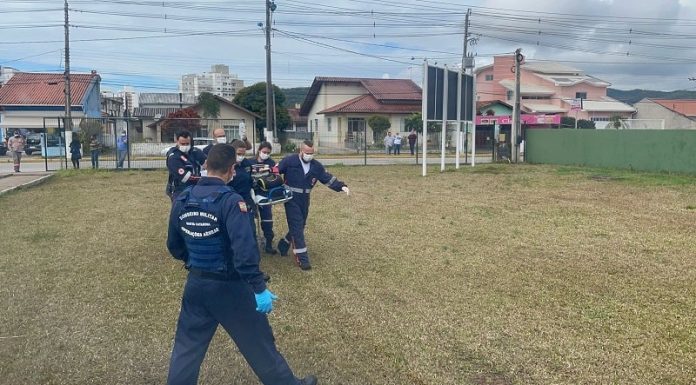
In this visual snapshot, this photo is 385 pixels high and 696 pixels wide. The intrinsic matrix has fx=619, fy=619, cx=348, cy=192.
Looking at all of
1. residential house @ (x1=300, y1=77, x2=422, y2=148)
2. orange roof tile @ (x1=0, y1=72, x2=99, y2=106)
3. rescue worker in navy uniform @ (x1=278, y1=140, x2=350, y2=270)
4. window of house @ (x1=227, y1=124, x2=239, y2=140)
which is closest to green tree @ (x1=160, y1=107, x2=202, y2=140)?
window of house @ (x1=227, y1=124, x2=239, y2=140)

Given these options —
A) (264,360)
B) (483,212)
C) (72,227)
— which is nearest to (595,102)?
(483,212)

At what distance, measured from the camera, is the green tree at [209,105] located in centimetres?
4709

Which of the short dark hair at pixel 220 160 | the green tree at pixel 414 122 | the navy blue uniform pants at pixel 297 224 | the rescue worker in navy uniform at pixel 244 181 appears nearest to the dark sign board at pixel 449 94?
the navy blue uniform pants at pixel 297 224

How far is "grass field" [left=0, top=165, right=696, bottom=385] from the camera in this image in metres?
4.62

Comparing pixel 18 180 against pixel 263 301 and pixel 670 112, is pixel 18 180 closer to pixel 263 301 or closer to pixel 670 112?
pixel 263 301

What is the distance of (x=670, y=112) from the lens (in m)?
62.5

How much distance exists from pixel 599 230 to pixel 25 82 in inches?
2155

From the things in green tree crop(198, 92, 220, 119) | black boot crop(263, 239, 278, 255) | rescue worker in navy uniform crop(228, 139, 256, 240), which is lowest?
black boot crop(263, 239, 278, 255)

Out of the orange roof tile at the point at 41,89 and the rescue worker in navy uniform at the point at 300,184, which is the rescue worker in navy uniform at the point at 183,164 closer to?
the rescue worker in navy uniform at the point at 300,184

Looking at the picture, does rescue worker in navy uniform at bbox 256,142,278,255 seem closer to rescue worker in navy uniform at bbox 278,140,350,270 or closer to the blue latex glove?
rescue worker in navy uniform at bbox 278,140,350,270

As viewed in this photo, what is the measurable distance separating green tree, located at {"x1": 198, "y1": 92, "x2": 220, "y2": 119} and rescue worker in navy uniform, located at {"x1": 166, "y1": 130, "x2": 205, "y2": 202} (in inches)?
1557

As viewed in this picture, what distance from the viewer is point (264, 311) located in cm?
358

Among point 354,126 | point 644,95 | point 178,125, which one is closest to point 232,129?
point 178,125

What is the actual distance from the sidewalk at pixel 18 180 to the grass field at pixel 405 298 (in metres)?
5.13
